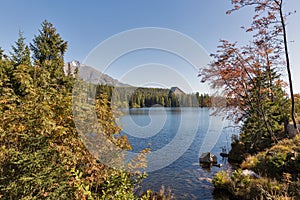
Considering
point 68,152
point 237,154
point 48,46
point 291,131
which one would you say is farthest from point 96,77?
point 48,46

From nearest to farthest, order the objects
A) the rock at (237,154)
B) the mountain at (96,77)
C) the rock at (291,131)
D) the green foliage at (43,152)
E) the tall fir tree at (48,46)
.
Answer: the green foliage at (43,152), the mountain at (96,77), the rock at (291,131), the rock at (237,154), the tall fir tree at (48,46)

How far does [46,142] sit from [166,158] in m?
9.69

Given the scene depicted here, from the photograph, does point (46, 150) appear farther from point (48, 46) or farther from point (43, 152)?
point (48, 46)

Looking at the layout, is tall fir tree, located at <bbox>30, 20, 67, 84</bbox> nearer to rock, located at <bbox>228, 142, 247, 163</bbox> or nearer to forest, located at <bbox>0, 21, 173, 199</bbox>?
forest, located at <bbox>0, 21, 173, 199</bbox>

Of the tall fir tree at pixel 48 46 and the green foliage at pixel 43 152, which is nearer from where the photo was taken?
the green foliage at pixel 43 152

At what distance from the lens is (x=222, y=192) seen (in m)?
6.23

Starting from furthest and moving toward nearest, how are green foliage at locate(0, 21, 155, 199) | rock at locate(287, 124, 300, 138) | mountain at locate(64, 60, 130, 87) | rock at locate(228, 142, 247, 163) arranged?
rock at locate(228, 142, 247, 163) < rock at locate(287, 124, 300, 138) < mountain at locate(64, 60, 130, 87) < green foliage at locate(0, 21, 155, 199)

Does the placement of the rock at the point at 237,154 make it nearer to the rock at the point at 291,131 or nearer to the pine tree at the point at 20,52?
the rock at the point at 291,131

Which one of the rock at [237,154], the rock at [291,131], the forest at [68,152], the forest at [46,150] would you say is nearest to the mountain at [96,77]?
the forest at [68,152]

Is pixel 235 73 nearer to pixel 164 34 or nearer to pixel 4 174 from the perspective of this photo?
pixel 164 34

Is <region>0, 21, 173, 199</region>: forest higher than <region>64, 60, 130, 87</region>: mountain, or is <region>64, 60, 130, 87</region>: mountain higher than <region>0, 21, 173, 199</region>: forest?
<region>64, 60, 130, 87</region>: mountain

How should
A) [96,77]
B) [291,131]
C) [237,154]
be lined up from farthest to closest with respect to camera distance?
[237,154]
[291,131]
[96,77]

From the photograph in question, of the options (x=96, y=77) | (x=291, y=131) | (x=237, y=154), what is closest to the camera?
(x=96, y=77)

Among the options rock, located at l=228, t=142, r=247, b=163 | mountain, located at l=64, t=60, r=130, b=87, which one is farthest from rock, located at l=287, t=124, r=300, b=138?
mountain, located at l=64, t=60, r=130, b=87
